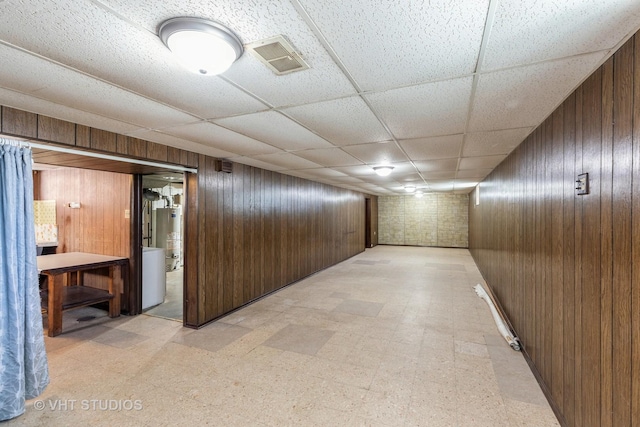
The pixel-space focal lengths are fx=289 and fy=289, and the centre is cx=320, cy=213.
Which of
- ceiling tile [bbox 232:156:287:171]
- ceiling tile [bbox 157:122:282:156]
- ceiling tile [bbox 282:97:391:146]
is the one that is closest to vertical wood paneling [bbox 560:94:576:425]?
ceiling tile [bbox 282:97:391:146]

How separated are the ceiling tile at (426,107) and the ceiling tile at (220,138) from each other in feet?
4.60

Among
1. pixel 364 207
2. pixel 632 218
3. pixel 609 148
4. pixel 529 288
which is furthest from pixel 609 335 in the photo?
pixel 364 207

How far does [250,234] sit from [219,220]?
0.72 m

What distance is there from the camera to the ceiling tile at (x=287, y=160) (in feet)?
12.3

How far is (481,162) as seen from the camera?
13.9 feet

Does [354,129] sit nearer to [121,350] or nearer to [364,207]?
[121,350]

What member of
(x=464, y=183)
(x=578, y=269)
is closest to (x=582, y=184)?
(x=578, y=269)

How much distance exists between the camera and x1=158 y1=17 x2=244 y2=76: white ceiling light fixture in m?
1.13

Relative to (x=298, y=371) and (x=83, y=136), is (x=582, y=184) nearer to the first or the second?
(x=298, y=371)

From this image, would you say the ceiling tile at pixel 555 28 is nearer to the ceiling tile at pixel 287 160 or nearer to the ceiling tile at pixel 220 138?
the ceiling tile at pixel 220 138

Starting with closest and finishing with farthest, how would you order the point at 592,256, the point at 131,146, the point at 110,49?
1. the point at 110,49
2. the point at 592,256
3. the point at 131,146

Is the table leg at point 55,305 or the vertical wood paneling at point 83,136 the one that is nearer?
the vertical wood paneling at point 83,136

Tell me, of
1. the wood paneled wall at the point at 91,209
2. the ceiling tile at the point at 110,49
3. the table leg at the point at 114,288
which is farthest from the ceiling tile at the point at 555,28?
the table leg at the point at 114,288

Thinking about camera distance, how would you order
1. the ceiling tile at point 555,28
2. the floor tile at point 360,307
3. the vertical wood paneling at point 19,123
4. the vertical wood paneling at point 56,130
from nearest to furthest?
the ceiling tile at point 555,28
the vertical wood paneling at point 19,123
the vertical wood paneling at point 56,130
the floor tile at point 360,307
